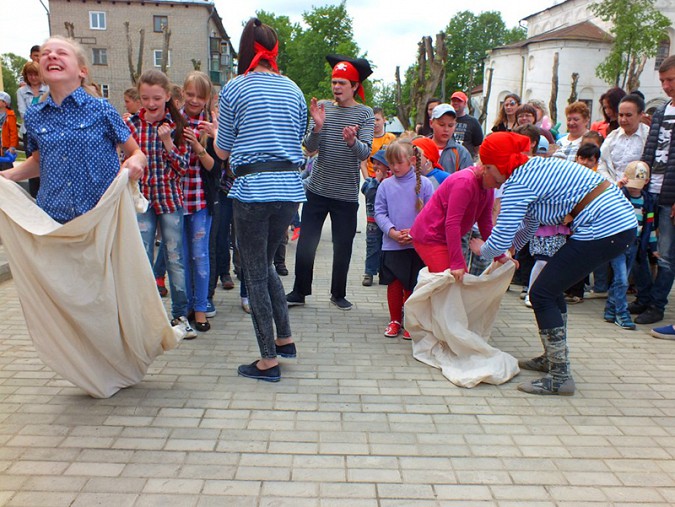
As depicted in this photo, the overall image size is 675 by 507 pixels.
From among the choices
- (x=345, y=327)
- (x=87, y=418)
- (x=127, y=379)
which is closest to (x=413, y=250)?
(x=345, y=327)

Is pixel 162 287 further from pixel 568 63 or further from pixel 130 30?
pixel 130 30

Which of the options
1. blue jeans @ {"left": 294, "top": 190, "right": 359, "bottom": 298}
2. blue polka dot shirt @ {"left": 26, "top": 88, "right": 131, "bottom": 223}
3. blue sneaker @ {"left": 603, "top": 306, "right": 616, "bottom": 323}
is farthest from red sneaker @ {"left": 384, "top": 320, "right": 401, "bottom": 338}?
blue polka dot shirt @ {"left": 26, "top": 88, "right": 131, "bottom": 223}

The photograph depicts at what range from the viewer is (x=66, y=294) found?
3.14m

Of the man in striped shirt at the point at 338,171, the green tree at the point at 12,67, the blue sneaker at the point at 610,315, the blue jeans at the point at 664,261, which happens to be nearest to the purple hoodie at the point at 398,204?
the man in striped shirt at the point at 338,171

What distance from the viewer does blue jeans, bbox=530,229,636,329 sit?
11.8 feet

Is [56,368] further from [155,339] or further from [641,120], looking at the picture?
[641,120]

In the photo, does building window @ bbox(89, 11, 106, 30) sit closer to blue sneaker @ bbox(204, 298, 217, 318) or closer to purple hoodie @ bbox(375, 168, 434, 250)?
blue sneaker @ bbox(204, 298, 217, 318)

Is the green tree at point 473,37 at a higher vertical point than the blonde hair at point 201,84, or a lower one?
higher

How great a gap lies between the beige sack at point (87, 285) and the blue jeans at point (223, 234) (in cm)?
236

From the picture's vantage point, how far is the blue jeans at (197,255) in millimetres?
4758

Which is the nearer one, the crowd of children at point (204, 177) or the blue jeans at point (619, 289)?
the crowd of children at point (204, 177)

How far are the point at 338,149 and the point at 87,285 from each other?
2839mm

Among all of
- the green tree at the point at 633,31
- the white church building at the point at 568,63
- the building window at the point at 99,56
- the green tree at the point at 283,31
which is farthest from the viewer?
the green tree at the point at 283,31

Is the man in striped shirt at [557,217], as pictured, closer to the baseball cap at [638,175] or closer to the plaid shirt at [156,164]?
the baseball cap at [638,175]
